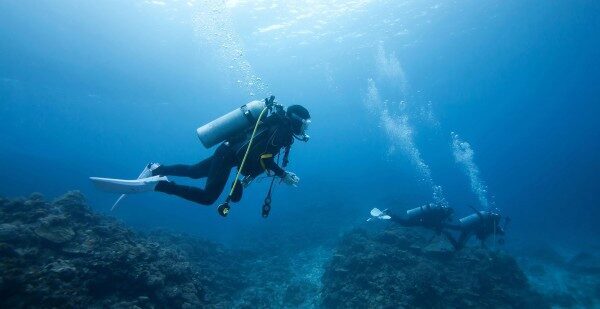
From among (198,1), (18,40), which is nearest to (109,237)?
(198,1)

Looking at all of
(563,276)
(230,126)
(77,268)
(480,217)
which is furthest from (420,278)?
(563,276)

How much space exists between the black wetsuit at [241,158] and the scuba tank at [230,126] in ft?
0.58

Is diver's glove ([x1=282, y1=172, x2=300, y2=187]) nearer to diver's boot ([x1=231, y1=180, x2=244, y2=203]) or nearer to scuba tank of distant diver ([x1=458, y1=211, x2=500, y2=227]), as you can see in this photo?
diver's boot ([x1=231, y1=180, x2=244, y2=203])

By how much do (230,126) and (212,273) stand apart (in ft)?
37.0

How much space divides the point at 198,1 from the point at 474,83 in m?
83.1

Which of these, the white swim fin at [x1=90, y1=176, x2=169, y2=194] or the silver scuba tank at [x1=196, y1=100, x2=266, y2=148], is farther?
the silver scuba tank at [x1=196, y1=100, x2=266, y2=148]

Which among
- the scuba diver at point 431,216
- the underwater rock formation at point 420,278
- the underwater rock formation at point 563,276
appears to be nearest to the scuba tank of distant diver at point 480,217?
the scuba diver at point 431,216

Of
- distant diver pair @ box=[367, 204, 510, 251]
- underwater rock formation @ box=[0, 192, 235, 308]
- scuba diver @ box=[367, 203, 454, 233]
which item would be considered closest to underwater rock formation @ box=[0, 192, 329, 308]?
underwater rock formation @ box=[0, 192, 235, 308]

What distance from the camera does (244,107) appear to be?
5.89 meters

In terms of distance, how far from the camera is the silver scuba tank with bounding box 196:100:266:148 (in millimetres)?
5773

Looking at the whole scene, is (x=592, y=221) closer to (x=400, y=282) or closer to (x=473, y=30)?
(x=473, y=30)

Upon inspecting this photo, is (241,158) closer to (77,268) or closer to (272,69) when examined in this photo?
(77,268)

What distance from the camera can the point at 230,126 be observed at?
5.80 metres

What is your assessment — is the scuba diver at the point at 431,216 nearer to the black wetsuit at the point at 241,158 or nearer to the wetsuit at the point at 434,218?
the wetsuit at the point at 434,218
